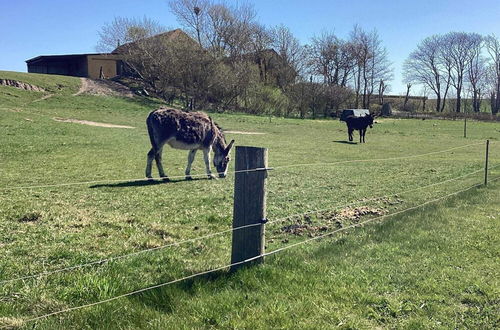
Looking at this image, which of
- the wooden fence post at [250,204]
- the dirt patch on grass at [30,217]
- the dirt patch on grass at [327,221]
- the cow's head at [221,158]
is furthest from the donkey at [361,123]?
the wooden fence post at [250,204]

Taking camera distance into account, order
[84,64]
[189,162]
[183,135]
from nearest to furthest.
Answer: [183,135], [189,162], [84,64]

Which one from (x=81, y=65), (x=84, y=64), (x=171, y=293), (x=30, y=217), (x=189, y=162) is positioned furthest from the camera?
(x=81, y=65)

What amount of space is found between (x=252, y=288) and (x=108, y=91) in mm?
48011

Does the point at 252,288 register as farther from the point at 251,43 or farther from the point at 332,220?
the point at 251,43

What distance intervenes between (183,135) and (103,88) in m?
41.9

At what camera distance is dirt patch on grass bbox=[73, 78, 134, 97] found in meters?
46.1

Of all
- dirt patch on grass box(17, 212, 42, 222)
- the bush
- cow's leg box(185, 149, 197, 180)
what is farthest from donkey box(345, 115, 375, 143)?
the bush

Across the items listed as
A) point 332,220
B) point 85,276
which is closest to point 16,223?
point 85,276

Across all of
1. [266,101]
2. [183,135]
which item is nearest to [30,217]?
[183,135]

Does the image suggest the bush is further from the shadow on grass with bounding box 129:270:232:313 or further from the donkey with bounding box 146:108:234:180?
the shadow on grass with bounding box 129:270:232:313

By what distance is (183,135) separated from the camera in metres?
11.1

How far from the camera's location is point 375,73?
7725 cm

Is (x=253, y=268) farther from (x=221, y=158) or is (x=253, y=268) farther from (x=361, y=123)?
(x=361, y=123)

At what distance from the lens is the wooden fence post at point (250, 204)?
4285mm
